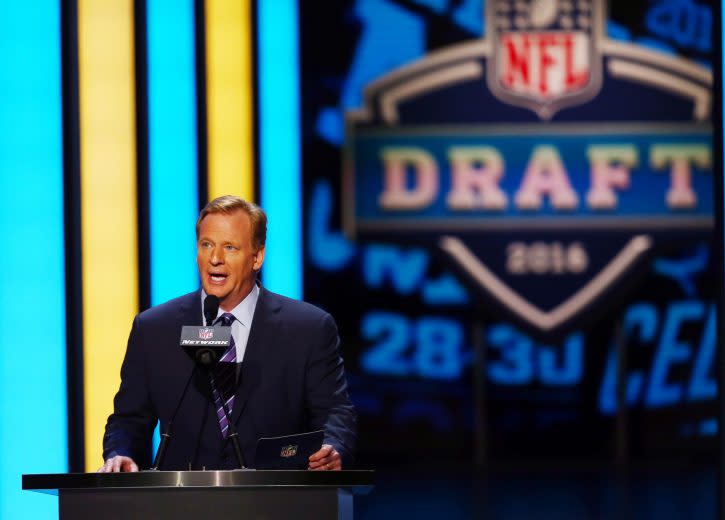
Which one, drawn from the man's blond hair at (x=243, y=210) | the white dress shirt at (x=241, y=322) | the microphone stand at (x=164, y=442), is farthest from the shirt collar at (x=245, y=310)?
the microphone stand at (x=164, y=442)

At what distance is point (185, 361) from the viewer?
2.57 metres

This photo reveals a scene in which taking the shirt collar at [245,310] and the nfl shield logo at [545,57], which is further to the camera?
the nfl shield logo at [545,57]

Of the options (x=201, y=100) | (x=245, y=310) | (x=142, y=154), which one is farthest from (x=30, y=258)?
(x=245, y=310)

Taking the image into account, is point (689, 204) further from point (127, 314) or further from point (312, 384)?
point (312, 384)

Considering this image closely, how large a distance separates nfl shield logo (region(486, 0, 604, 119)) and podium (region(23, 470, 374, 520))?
19.6 ft

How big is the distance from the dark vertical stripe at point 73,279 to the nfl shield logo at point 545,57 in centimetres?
456

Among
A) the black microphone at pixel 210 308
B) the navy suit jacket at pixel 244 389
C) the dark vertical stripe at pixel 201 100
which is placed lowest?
the navy suit jacket at pixel 244 389

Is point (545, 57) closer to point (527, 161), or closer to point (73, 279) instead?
point (527, 161)

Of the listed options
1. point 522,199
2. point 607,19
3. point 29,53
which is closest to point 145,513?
point 29,53

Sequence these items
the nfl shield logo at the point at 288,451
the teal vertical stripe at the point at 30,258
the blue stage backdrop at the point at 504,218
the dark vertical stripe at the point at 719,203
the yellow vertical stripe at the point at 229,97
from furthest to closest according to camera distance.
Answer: the blue stage backdrop at the point at 504,218 < the yellow vertical stripe at the point at 229,97 < the teal vertical stripe at the point at 30,258 < the dark vertical stripe at the point at 719,203 < the nfl shield logo at the point at 288,451

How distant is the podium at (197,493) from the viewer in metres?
2.12

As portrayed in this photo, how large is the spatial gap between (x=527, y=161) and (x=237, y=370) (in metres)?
5.52

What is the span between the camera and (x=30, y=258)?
143 inches

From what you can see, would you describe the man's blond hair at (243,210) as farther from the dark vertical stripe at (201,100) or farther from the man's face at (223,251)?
the dark vertical stripe at (201,100)
